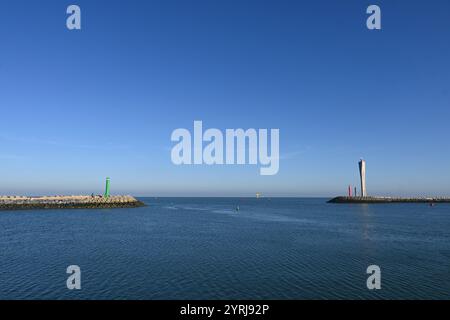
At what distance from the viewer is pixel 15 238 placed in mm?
43344

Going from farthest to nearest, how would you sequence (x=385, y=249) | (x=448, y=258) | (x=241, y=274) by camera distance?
(x=385, y=249)
(x=448, y=258)
(x=241, y=274)

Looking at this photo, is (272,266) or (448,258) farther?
(448,258)

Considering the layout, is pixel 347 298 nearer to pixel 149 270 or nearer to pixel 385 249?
pixel 149 270

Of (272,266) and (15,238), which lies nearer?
(272,266)

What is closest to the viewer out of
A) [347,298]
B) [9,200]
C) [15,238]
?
[347,298]

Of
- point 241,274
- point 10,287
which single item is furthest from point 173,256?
point 10,287

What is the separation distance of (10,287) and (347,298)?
2213cm

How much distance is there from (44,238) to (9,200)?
87222 millimetres

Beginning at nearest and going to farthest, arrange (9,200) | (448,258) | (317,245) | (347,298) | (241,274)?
1. (347,298)
2. (241,274)
3. (448,258)
4. (317,245)
5. (9,200)

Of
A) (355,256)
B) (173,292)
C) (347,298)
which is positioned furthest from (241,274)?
(355,256)

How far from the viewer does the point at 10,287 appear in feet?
70.6

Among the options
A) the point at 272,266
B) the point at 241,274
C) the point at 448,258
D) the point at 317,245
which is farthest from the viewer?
the point at 317,245

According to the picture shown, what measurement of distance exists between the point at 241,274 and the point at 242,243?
1590 cm

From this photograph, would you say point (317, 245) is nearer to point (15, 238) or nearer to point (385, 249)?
point (385, 249)
